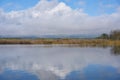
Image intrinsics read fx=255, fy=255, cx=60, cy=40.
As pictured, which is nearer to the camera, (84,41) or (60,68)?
(60,68)

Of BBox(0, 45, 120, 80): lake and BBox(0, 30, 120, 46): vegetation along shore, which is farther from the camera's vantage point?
BBox(0, 30, 120, 46): vegetation along shore

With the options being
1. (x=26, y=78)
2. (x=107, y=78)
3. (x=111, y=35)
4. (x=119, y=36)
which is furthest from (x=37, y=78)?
(x=111, y=35)

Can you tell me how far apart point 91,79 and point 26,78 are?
7.73ft

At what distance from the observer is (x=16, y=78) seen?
9344 millimetres

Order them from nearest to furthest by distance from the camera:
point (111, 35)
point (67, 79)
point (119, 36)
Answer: point (67, 79)
point (119, 36)
point (111, 35)

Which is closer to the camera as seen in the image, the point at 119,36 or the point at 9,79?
the point at 9,79

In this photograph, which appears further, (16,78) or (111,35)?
(111,35)

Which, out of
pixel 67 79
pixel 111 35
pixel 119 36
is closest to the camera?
pixel 67 79

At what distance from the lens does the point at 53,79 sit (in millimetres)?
9070

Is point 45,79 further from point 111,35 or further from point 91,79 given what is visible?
point 111,35

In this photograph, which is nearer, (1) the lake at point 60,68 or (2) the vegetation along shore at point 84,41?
(1) the lake at point 60,68

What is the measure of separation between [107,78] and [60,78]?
171 cm

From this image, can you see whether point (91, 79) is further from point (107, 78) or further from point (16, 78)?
point (16, 78)

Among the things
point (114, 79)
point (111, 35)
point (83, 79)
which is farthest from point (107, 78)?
point (111, 35)
